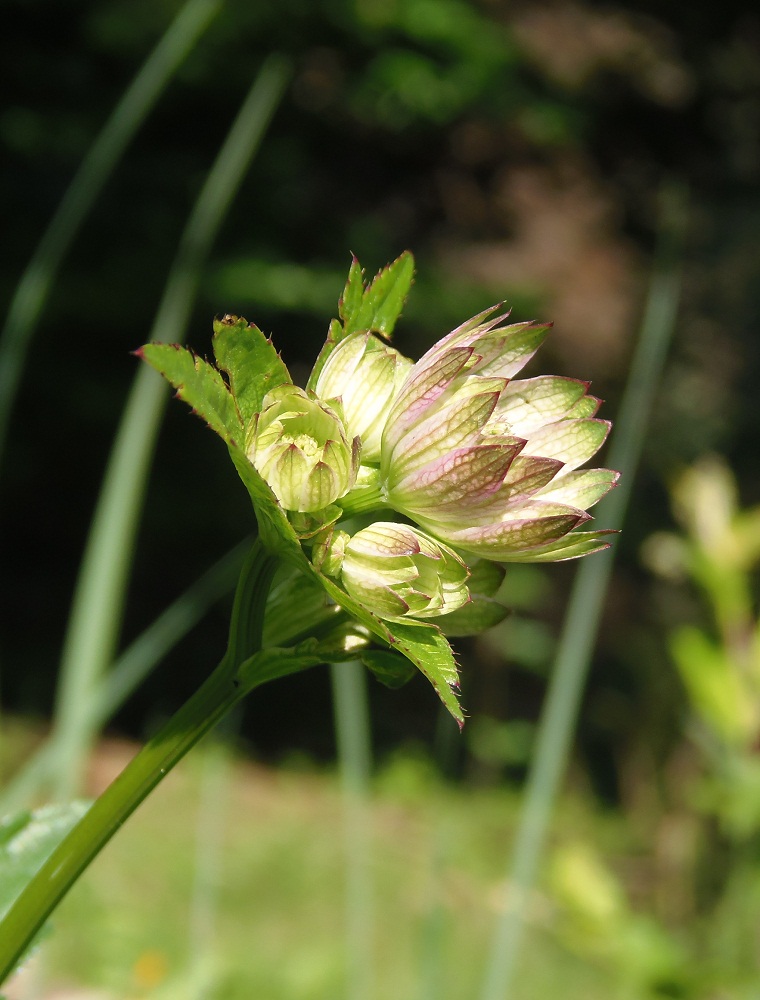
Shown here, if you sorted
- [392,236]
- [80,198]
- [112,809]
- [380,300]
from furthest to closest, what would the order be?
[392,236] < [80,198] < [380,300] < [112,809]

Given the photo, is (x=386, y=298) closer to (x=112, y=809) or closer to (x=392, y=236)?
(x=112, y=809)

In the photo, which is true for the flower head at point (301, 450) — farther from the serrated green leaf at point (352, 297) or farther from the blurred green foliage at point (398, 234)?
the blurred green foliage at point (398, 234)

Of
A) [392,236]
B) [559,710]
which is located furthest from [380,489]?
[392,236]

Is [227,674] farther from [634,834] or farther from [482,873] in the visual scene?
[634,834]

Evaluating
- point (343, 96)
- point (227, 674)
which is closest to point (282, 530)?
point (227, 674)

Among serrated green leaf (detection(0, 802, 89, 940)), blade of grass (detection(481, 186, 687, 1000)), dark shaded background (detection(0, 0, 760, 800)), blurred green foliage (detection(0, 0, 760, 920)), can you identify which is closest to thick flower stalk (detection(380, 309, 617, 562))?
serrated green leaf (detection(0, 802, 89, 940))

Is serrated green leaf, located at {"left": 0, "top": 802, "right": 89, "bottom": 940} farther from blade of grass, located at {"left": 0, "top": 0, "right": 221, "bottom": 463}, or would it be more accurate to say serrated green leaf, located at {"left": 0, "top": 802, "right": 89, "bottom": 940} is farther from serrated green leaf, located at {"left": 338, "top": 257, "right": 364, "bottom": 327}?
Result: blade of grass, located at {"left": 0, "top": 0, "right": 221, "bottom": 463}

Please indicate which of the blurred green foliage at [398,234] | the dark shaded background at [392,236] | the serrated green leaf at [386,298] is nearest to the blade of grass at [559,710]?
the serrated green leaf at [386,298]
